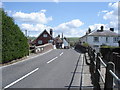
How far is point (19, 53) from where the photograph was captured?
20000mm

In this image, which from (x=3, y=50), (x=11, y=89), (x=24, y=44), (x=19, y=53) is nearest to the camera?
(x=11, y=89)

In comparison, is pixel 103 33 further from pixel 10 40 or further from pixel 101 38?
pixel 10 40

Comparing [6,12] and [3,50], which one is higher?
[6,12]

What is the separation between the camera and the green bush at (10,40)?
643 inches

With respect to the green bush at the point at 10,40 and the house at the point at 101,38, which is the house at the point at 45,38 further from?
the green bush at the point at 10,40

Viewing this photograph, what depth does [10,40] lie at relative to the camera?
17500 millimetres

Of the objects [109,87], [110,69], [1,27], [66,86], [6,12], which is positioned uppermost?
[6,12]

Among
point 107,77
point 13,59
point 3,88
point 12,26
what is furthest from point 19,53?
point 107,77

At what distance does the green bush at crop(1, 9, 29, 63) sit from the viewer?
16328mm

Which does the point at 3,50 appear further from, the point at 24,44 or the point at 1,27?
the point at 24,44

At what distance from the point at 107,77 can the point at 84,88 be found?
10.1ft

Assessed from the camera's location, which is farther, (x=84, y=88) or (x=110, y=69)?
(x=84, y=88)

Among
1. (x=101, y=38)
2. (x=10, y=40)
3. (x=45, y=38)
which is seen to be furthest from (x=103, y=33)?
(x=10, y=40)

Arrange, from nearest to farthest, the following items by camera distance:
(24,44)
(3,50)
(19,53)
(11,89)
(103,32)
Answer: (11,89) < (3,50) < (19,53) < (24,44) < (103,32)
